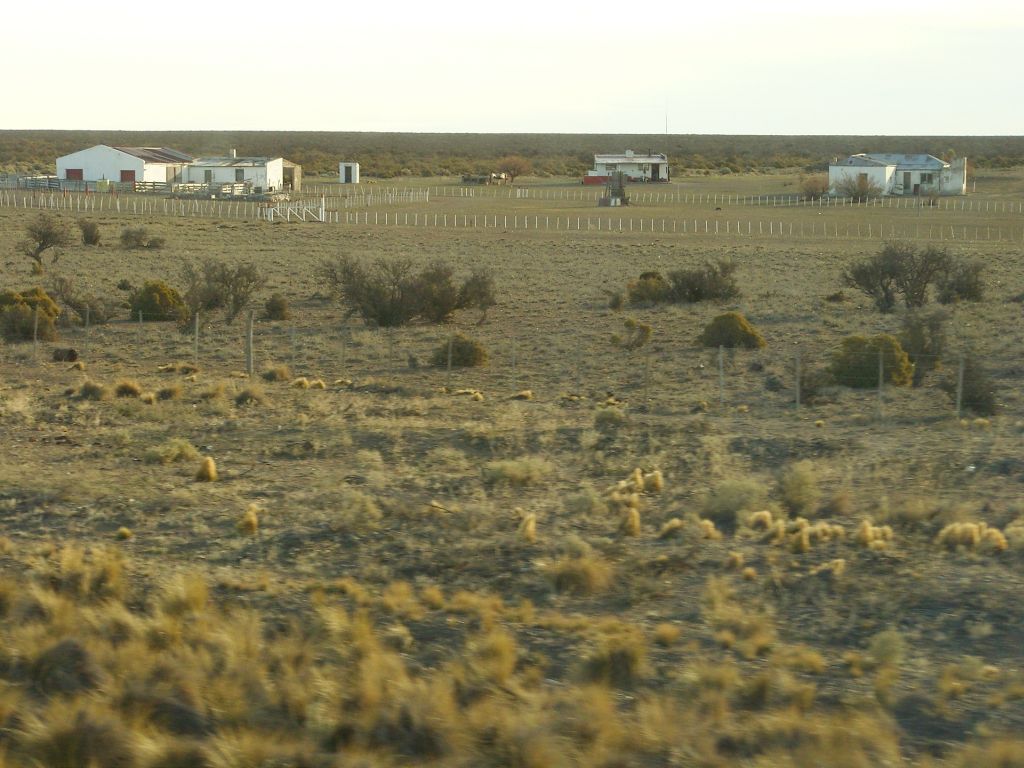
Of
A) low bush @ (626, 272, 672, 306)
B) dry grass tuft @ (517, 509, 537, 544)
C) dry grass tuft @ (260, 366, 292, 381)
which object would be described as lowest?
dry grass tuft @ (260, 366, 292, 381)

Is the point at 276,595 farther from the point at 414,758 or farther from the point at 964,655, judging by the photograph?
the point at 964,655

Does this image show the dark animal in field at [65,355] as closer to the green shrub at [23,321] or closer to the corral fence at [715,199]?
the green shrub at [23,321]

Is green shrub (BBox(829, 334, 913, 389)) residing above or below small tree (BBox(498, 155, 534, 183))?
below

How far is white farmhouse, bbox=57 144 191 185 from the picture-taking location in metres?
97.4

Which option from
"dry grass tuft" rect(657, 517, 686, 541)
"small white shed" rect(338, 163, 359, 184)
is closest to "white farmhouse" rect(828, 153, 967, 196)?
"small white shed" rect(338, 163, 359, 184)

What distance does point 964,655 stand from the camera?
909 centimetres

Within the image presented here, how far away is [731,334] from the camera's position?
31203 mm

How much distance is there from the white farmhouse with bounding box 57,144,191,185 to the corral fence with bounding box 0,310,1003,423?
64544 millimetres

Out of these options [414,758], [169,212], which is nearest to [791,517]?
[414,758]

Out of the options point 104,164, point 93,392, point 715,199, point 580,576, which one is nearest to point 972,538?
point 580,576

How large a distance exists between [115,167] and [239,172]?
980 cm

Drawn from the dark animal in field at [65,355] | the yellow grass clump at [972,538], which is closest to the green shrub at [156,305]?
the dark animal in field at [65,355]

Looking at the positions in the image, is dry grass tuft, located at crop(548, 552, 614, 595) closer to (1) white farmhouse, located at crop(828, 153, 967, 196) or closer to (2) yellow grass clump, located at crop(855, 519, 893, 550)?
(2) yellow grass clump, located at crop(855, 519, 893, 550)

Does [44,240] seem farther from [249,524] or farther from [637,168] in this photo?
[637,168]
